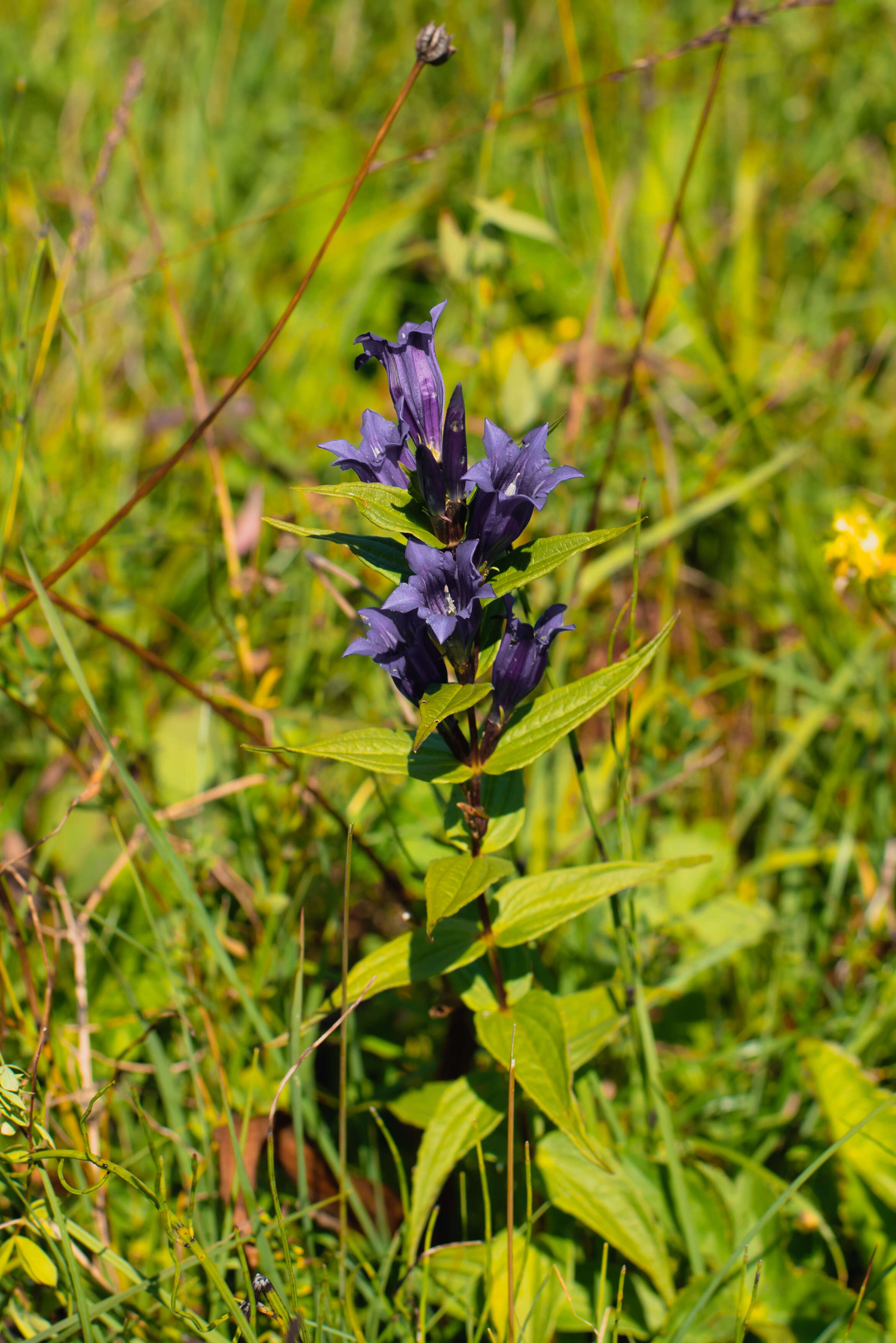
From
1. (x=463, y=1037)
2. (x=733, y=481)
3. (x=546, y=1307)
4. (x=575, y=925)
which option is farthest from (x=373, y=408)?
(x=546, y=1307)

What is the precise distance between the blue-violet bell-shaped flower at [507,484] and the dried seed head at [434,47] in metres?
0.74

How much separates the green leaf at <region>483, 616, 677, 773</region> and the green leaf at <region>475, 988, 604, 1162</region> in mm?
344

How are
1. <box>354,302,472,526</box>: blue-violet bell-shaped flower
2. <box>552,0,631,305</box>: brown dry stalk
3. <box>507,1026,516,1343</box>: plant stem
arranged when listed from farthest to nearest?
<box>552,0,631,305</box>: brown dry stalk → <box>354,302,472,526</box>: blue-violet bell-shaped flower → <box>507,1026,516,1343</box>: plant stem

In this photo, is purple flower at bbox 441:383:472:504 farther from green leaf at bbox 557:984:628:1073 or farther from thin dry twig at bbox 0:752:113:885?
green leaf at bbox 557:984:628:1073

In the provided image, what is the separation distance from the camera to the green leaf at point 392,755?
1255 mm

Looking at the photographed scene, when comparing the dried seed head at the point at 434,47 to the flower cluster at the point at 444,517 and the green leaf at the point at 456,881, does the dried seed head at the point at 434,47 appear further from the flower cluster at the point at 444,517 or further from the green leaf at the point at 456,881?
the green leaf at the point at 456,881

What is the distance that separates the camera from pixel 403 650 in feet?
4.10

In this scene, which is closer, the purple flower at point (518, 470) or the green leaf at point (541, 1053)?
the purple flower at point (518, 470)

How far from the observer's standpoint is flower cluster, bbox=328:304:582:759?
1152mm

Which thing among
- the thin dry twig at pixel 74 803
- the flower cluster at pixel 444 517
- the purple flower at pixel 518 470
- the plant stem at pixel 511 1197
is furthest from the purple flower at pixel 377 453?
the plant stem at pixel 511 1197

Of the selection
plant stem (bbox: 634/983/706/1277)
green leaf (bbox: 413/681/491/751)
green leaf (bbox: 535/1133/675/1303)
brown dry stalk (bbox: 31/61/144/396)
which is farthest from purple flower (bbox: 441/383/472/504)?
brown dry stalk (bbox: 31/61/144/396)

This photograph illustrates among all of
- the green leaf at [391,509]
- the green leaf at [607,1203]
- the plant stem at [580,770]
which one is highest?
the green leaf at [391,509]

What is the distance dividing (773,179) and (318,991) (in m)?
3.46

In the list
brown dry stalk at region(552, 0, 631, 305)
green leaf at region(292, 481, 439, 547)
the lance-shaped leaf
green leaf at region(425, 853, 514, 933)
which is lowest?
green leaf at region(425, 853, 514, 933)
